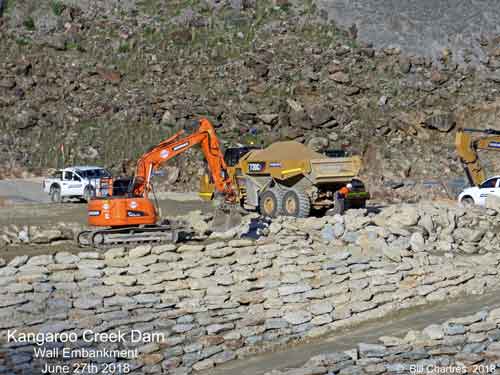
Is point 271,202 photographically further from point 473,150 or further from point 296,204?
point 473,150

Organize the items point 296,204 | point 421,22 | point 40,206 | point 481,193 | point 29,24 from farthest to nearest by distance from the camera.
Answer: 1. point 421,22
2. point 29,24
3. point 481,193
4. point 40,206
5. point 296,204

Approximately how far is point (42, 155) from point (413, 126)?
17504mm

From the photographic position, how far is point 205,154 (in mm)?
24281

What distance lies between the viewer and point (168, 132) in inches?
1570

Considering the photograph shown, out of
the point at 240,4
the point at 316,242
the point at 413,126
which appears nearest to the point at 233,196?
the point at 316,242

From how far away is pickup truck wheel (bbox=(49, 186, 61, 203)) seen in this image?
31.5 meters

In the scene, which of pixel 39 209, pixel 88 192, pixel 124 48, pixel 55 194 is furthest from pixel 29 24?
pixel 39 209

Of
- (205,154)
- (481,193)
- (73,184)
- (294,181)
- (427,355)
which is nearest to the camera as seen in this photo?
(427,355)

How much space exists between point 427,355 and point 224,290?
4.71 meters

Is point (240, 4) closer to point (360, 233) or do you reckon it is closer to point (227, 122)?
point (227, 122)

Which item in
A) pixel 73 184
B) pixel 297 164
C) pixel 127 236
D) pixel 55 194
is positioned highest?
pixel 297 164

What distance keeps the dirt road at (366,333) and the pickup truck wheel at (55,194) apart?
17.1m

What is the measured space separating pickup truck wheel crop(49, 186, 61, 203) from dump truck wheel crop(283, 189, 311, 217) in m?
10.6

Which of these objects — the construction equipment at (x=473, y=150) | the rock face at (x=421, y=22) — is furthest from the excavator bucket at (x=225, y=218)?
the rock face at (x=421, y=22)
